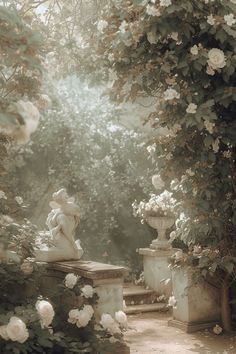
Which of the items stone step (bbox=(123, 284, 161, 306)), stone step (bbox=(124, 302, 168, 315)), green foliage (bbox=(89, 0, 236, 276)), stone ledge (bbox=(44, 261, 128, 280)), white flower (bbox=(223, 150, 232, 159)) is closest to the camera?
green foliage (bbox=(89, 0, 236, 276))

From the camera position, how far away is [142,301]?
23.9 ft

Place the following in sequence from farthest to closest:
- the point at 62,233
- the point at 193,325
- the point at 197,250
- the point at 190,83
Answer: the point at 193,325
the point at 197,250
the point at 62,233
the point at 190,83

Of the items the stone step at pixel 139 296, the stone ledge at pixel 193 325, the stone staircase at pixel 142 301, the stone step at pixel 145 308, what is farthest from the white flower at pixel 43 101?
the stone step at pixel 139 296

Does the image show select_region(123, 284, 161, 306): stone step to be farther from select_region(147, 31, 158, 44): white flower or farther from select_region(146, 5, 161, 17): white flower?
select_region(146, 5, 161, 17): white flower

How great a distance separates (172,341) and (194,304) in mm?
597

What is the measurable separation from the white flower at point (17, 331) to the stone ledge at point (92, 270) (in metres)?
1.23

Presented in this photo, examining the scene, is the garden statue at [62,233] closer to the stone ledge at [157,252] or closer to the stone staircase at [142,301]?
the stone staircase at [142,301]

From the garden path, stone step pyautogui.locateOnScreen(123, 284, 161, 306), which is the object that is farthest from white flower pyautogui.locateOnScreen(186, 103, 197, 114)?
stone step pyautogui.locateOnScreen(123, 284, 161, 306)

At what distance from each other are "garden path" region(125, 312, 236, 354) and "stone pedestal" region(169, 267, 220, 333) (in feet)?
0.39

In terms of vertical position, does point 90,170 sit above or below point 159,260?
above

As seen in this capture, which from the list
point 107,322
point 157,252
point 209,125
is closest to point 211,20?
point 209,125

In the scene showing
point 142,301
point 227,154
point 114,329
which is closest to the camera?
point 114,329

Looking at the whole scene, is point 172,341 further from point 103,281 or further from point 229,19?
point 229,19

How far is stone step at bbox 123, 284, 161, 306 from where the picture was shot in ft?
23.6
